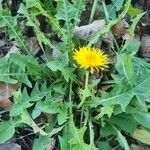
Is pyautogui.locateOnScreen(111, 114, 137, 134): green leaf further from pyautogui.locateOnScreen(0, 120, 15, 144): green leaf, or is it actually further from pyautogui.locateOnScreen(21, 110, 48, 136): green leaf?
pyautogui.locateOnScreen(0, 120, 15, 144): green leaf

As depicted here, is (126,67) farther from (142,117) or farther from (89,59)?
(142,117)

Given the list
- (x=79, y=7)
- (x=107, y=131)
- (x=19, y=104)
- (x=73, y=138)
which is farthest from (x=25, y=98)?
(x=79, y=7)

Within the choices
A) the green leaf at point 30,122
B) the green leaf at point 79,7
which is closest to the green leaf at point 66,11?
the green leaf at point 79,7

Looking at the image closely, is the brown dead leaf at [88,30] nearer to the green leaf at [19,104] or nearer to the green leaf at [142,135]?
the green leaf at [19,104]

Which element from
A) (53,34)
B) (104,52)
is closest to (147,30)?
(104,52)

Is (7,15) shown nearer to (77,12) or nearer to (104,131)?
(77,12)

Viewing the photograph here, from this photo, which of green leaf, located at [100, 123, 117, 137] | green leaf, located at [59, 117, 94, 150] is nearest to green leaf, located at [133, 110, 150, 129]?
green leaf, located at [100, 123, 117, 137]
